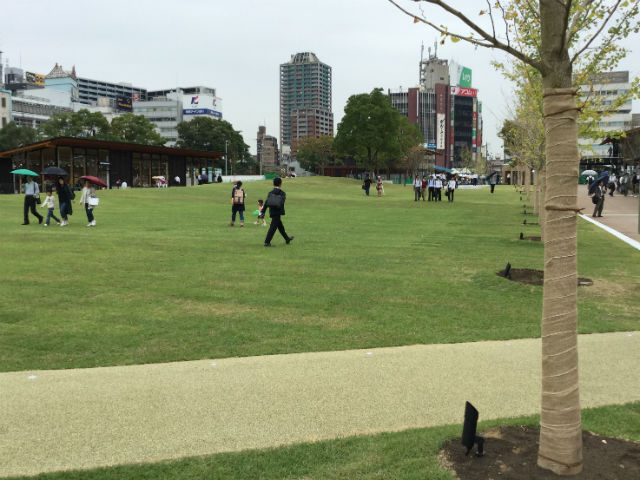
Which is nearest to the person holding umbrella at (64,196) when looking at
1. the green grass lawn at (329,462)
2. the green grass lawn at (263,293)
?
the green grass lawn at (263,293)

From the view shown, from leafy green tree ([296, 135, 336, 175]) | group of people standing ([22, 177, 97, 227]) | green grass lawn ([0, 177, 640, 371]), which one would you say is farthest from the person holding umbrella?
leafy green tree ([296, 135, 336, 175])

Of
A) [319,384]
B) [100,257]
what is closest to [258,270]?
[100,257]

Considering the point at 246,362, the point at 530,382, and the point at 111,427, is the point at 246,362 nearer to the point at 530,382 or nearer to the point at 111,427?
the point at 111,427

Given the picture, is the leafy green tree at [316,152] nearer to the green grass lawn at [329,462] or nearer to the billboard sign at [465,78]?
the billboard sign at [465,78]

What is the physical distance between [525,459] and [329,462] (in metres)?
1.20

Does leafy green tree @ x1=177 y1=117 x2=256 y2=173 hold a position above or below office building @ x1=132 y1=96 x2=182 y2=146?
below

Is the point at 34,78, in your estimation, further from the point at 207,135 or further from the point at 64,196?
the point at 64,196

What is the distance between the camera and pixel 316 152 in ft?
418

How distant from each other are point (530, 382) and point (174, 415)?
302 centimetres

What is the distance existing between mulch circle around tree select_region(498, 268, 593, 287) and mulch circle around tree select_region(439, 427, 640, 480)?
6301mm

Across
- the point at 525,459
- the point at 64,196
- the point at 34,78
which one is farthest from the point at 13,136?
the point at 34,78

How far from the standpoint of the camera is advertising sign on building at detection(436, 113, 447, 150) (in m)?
169

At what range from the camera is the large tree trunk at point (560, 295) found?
3.19 meters

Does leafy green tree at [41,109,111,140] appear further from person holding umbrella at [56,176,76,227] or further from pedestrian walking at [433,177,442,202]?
Result: person holding umbrella at [56,176,76,227]
